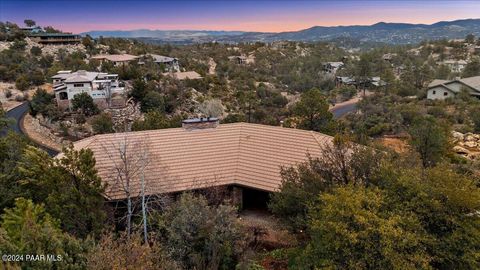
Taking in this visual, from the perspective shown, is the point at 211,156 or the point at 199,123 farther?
the point at 199,123

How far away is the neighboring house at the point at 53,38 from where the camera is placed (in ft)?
276

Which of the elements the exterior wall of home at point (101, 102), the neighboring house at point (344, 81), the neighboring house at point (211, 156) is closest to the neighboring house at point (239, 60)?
the neighboring house at point (344, 81)

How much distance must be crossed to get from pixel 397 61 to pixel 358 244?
298 ft

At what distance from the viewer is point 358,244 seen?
10.7 metres

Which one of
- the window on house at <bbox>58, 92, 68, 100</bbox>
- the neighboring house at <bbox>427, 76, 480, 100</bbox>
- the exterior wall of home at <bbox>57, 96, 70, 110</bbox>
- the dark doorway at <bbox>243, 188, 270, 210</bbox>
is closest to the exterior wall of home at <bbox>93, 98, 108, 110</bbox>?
the exterior wall of home at <bbox>57, 96, 70, 110</bbox>

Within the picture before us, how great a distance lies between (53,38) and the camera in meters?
86.6

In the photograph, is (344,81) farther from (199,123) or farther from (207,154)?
(207,154)

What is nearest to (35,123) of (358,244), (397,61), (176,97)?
(176,97)

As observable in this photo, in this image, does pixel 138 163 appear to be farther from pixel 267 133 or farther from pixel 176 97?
pixel 176 97

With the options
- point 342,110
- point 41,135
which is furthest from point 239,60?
point 41,135

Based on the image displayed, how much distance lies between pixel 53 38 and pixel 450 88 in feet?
290

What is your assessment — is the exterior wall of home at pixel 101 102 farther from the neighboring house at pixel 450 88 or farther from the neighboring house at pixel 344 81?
the neighboring house at pixel 344 81

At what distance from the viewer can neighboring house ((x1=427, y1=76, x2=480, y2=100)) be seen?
52125mm

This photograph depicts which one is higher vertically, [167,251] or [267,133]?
[267,133]
